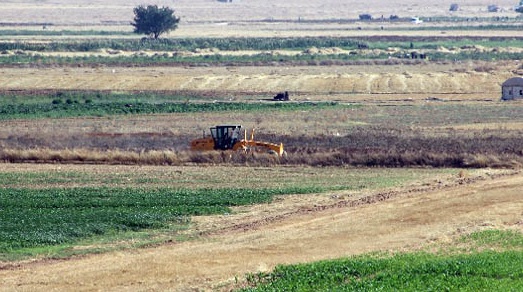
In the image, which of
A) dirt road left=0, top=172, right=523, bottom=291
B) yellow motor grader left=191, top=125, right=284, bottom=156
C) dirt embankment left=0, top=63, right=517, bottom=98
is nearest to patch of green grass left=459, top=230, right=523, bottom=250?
dirt road left=0, top=172, right=523, bottom=291

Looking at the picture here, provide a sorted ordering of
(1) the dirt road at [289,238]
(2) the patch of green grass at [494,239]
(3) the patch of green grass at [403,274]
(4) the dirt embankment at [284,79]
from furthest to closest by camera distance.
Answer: (4) the dirt embankment at [284,79]
(2) the patch of green grass at [494,239]
(1) the dirt road at [289,238]
(3) the patch of green grass at [403,274]

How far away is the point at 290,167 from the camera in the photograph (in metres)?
42.8

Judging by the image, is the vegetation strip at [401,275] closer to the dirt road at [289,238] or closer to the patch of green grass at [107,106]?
the dirt road at [289,238]

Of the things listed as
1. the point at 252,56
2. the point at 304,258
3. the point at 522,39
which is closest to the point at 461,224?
the point at 304,258

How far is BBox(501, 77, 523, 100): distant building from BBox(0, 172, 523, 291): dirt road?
33558 millimetres

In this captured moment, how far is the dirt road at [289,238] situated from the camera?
24.2 meters

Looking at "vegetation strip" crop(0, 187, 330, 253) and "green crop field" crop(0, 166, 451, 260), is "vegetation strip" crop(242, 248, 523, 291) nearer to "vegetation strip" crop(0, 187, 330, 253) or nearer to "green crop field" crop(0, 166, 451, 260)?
"green crop field" crop(0, 166, 451, 260)

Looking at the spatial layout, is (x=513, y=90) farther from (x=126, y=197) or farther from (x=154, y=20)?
(x=154, y=20)

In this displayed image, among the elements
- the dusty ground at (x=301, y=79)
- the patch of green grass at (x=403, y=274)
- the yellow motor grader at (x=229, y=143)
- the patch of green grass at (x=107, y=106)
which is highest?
the patch of green grass at (x=403, y=274)

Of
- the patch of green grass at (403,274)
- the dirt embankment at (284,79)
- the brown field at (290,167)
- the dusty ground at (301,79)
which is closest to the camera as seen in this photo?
the patch of green grass at (403,274)

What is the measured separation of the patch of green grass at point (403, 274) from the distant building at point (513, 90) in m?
45.2

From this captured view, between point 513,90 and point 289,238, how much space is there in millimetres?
43606

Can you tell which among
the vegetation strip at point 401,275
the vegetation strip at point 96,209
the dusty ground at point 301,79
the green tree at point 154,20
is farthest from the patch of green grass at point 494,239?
the green tree at point 154,20

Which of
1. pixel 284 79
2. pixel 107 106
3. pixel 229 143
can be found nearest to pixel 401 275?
pixel 229 143
